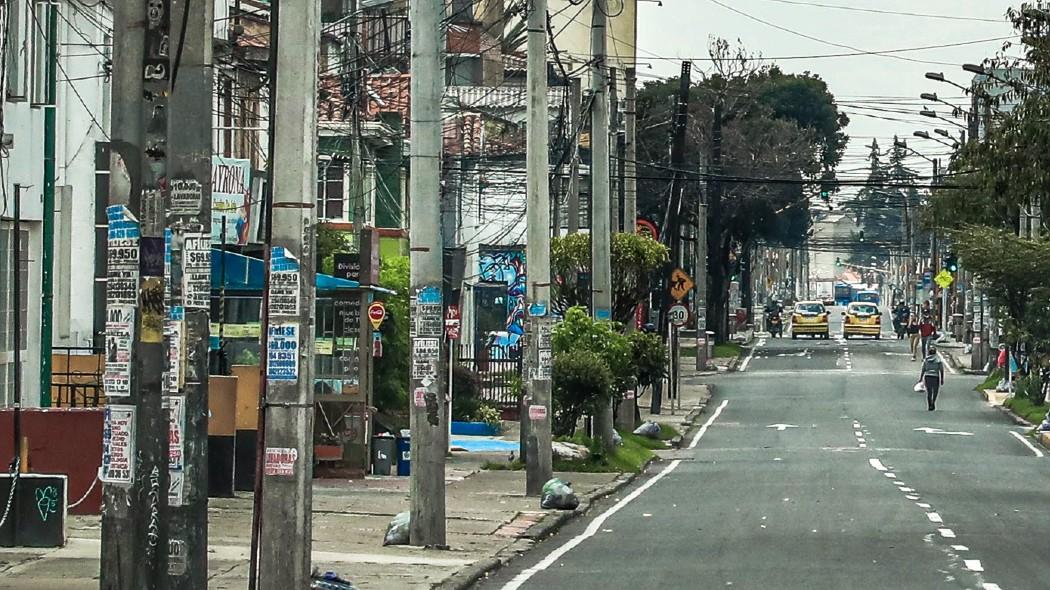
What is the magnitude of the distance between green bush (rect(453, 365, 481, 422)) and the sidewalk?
9.99 m

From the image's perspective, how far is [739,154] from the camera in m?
77.7

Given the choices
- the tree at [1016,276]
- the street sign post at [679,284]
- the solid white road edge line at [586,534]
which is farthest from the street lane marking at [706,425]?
A: the tree at [1016,276]

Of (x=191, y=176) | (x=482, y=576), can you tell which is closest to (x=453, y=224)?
(x=482, y=576)

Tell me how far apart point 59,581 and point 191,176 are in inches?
211

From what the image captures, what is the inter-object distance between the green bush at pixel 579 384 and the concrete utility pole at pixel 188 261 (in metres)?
20.3

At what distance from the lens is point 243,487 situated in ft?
74.1

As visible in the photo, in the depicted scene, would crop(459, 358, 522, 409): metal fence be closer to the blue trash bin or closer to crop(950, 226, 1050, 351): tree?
the blue trash bin

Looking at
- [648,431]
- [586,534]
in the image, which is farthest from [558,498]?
[648,431]

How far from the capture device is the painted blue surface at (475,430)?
35969 millimetres

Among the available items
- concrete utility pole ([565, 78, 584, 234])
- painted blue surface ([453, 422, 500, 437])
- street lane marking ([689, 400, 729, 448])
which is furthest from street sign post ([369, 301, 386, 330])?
street lane marking ([689, 400, 729, 448])

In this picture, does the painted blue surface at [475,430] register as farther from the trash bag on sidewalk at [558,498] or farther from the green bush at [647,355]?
the trash bag on sidewalk at [558,498]

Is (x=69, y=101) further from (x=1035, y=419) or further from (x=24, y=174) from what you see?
(x=1035, y=419)

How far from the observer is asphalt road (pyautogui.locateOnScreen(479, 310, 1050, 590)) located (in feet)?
52.9

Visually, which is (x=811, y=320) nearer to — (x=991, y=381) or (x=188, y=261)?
(x=991, y=381)
